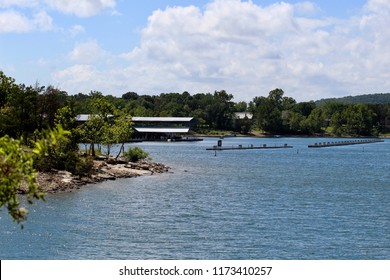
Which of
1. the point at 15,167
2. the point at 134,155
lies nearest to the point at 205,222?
the point at 15,167

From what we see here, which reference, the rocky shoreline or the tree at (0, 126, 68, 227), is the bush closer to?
the rocky shoreline

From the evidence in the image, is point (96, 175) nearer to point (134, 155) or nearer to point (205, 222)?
point (134, 155)

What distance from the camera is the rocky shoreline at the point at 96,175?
2729 inches

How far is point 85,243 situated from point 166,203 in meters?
21.1

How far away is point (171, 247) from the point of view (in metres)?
40.2

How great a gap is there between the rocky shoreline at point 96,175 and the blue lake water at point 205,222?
7.12ft

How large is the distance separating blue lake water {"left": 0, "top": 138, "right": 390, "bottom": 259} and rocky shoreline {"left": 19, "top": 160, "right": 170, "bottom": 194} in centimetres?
217

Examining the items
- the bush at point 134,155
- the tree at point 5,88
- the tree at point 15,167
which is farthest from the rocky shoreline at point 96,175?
the tree at point 15,167

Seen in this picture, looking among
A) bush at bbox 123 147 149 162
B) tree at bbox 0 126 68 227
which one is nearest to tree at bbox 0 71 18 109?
bush at bbox 123 147 149 162

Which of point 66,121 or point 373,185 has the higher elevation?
point 66,121

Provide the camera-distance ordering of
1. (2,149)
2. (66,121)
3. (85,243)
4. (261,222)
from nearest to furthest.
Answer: (2,149), (85,243), (261,222), (66,121)

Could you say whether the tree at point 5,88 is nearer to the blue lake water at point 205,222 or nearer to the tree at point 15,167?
the blue lake water at point 205,222

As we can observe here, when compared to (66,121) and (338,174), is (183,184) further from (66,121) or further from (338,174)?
(338,174)

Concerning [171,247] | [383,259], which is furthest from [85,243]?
[383,259]
